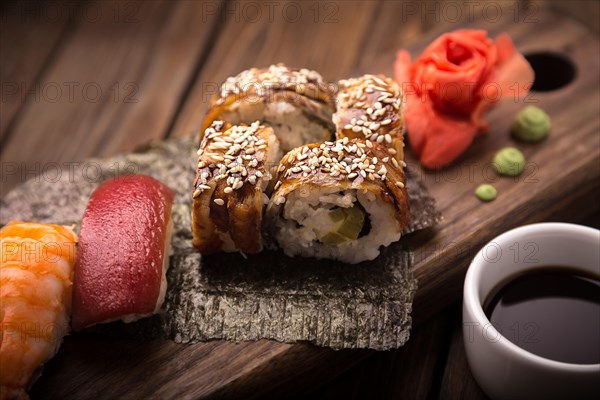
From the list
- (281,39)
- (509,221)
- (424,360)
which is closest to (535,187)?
(509,221)

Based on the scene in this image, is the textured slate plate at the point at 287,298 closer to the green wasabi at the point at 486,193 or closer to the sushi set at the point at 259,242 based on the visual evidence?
the sushi set at the point at 259,242

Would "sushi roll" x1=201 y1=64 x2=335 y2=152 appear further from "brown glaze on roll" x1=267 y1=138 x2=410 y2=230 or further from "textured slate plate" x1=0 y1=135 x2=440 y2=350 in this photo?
"textured slate plate" x1=0 y1=135 x2=440 y2=350

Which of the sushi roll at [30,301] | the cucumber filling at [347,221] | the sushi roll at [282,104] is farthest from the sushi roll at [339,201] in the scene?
the sushi roll at [30,301]

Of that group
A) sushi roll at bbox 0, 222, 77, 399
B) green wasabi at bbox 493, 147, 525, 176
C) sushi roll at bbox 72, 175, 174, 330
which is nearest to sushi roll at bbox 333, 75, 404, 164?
green wasabi at bbox 493, 147, 525, 176

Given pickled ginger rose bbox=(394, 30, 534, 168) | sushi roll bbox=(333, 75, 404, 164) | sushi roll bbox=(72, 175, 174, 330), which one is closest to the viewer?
sushi roll bbox=(72, 175, 174, 330)

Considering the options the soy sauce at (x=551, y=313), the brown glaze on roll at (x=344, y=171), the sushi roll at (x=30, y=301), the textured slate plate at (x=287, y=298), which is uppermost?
the sushi roll at (x=30, y=301)
